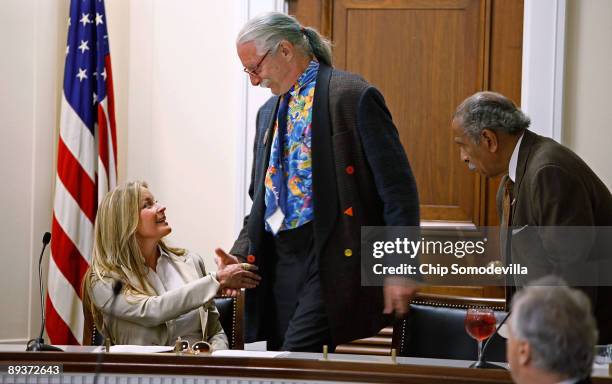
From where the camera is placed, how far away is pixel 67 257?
4.60 m

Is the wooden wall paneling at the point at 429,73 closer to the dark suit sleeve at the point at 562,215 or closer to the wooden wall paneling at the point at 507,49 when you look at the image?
the wooden wall paneling at the point at 507,49

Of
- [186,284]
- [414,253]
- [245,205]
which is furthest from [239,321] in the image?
[245,205]

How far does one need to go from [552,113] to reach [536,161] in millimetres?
1648

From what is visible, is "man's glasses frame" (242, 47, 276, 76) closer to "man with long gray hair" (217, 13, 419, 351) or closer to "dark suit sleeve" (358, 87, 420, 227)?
"man with long gray hair" (217, 13, 419, 351)

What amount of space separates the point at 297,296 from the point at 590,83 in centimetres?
220

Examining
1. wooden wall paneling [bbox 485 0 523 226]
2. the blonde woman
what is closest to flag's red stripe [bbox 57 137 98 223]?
the blonde woman

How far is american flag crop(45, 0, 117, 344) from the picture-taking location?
180 inches

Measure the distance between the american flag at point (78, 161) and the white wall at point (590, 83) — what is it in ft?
7.54

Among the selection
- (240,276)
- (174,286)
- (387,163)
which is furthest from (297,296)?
(174,286)

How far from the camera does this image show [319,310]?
2.78m

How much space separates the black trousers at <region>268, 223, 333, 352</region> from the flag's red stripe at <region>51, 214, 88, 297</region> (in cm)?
194

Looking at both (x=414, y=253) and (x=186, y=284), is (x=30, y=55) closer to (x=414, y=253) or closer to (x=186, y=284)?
(x=186, y=284)

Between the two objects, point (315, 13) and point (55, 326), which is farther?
point (315, 13)

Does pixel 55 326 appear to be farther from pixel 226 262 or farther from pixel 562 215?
pixel 562 215
